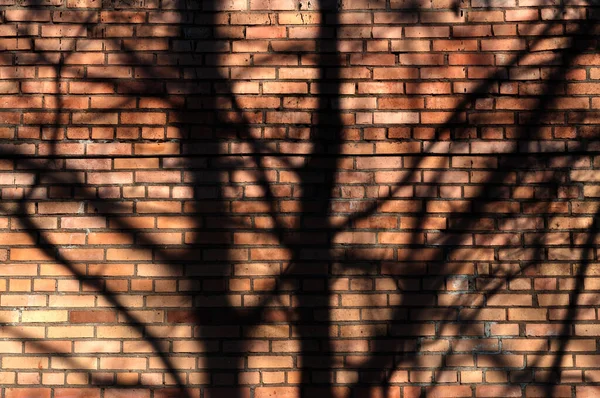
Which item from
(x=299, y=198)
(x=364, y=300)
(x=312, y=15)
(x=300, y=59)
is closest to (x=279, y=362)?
(x=364, y=300)

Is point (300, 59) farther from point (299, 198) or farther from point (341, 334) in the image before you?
point (341, 334)

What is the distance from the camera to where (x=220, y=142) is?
3166mm

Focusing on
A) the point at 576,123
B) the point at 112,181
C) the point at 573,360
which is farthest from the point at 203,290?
the point at 576,123

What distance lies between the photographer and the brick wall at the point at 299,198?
305 cm

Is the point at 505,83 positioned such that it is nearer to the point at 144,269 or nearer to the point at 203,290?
the point at 203,290

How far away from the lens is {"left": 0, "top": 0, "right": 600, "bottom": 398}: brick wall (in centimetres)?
305

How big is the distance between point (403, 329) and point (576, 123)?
4.57 feet

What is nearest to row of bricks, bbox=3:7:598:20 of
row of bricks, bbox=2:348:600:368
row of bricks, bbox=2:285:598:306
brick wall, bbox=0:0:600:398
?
brick wall, bbox=0:0:600:398

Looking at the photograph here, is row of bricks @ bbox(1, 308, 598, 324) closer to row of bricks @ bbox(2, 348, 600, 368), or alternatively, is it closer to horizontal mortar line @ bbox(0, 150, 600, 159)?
row of bricks @ bbox(2, 348, 600, 368)

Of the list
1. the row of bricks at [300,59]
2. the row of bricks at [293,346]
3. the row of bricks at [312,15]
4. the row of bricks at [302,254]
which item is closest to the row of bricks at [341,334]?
the row of bricks at [293,346]

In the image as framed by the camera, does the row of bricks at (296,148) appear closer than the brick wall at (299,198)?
No

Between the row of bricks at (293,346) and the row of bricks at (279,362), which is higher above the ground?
the row of bricks at (293,346)

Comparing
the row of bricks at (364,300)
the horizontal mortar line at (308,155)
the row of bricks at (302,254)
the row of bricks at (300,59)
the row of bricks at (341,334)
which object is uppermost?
the row of bricks at (300,59)

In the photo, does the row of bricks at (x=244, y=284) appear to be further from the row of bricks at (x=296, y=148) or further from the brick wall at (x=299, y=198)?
the row of bricks at (x=296, y=148)
